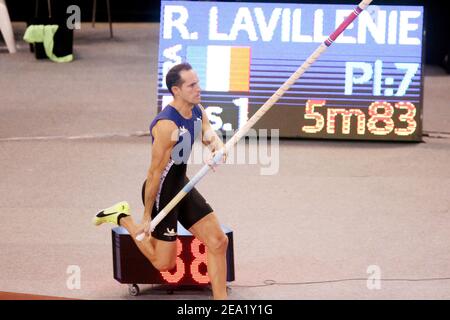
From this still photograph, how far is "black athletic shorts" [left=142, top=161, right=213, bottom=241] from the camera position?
673cm

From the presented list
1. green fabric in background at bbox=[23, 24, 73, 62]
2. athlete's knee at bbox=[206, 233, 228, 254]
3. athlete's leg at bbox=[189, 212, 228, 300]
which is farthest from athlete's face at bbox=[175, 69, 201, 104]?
green fabric in background at bbox=[23, 24, 73, 62]

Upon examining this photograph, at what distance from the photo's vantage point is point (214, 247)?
675 cm

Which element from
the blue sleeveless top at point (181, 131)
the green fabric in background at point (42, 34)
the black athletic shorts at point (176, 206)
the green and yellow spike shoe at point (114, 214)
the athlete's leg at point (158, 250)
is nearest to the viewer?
the blue sleeveless top at point (181, 131)

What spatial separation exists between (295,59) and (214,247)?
5.21 meters

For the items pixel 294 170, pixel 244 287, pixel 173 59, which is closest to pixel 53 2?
pixel 173 59

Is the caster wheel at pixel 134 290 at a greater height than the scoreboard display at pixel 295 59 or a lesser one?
lesser

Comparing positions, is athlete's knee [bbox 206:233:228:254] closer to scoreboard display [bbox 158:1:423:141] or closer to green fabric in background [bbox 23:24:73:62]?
scoreboard display [bbox 158:1:423:141]

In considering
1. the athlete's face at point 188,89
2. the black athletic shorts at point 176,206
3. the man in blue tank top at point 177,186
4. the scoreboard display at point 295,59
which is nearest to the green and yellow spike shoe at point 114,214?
the man in blue tank top at point 177,186

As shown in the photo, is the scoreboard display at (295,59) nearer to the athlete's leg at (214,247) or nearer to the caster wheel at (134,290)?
the caster wheel at (134,290)

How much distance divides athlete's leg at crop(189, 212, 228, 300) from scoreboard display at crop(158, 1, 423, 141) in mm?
4946

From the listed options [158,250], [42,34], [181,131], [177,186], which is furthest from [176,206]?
[42,34]

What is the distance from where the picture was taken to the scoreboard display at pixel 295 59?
37.9 feet

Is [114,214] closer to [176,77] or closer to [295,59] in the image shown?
[176,77]
